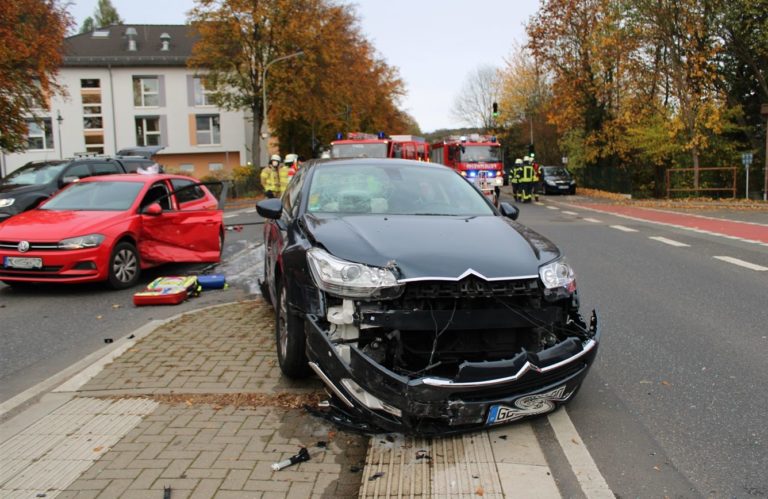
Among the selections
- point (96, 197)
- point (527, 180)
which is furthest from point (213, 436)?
point (527, 180)

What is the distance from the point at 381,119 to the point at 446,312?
197 feet

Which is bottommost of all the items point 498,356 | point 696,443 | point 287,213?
point 696,443

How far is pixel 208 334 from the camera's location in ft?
20.3

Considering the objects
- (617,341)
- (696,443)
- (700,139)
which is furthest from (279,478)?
(700,139)

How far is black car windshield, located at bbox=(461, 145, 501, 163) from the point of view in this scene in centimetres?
2812

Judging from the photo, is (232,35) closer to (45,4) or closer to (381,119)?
(45,4)

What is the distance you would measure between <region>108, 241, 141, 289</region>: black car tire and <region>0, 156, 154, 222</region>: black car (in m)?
6.07

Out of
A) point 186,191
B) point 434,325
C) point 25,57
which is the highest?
point 25,57

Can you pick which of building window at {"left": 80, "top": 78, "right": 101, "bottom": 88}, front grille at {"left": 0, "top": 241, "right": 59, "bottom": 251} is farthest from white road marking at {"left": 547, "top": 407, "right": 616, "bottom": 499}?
building window at {"left": 80, "top": 78, "right": 101, "bottom": 88}

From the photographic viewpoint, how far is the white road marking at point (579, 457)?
129 inches

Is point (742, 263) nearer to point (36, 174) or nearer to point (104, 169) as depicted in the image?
point (104, 169)

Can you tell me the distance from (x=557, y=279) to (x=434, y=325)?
879mm

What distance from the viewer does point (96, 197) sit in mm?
9633

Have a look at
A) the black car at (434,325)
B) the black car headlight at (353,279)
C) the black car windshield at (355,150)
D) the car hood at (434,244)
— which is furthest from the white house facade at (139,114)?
the black car headlight at (353,279)
